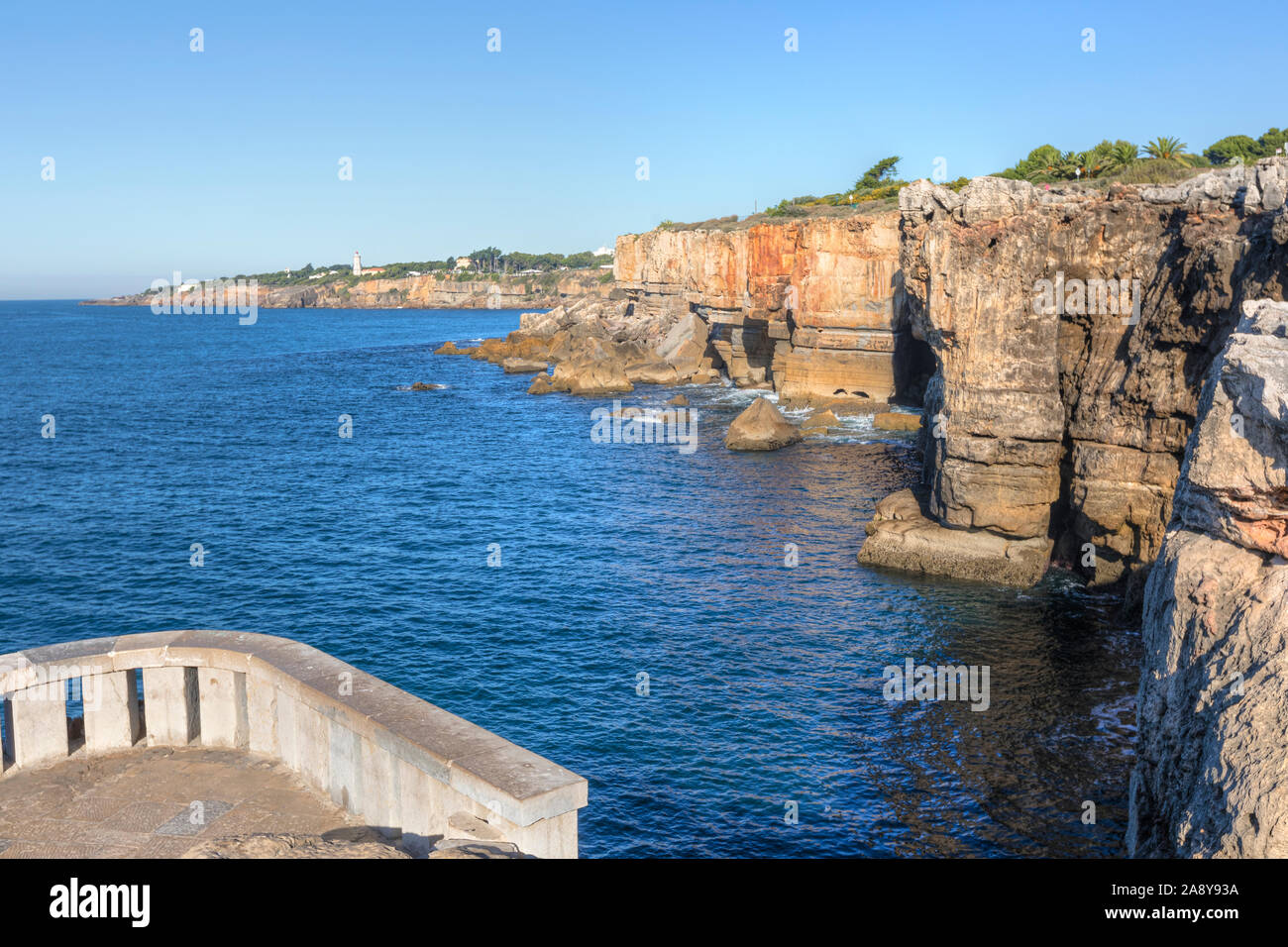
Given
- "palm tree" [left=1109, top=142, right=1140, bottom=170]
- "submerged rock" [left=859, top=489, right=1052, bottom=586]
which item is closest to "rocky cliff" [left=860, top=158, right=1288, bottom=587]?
"submerged rock" [left=859, top=489, right=1052, bottom=586]

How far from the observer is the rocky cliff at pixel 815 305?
2559 inches

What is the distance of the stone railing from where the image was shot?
8.67 metres

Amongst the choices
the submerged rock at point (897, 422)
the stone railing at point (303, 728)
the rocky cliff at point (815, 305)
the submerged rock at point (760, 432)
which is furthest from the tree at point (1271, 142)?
the stone railing at point (303, 728)

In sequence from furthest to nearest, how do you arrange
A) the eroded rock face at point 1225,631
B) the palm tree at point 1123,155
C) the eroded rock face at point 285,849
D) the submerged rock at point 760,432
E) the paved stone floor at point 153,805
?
the submerged rock at point 760,432
the palm tree at point 1123,155
the eroded rock face at point 1225,631
the paved stone floor at point 153,805
the eroded rock face at point 285,849

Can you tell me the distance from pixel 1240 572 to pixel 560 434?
55.5m

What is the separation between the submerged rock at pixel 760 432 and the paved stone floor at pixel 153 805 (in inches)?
1830

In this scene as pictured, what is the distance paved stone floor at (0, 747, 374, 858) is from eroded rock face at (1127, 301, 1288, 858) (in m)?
8.71

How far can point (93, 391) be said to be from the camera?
90.2 m

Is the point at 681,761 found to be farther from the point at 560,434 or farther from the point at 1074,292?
the point at 560,434

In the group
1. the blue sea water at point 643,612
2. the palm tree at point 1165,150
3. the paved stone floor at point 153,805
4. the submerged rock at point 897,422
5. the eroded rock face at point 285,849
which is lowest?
the blue sea water at point 643,612

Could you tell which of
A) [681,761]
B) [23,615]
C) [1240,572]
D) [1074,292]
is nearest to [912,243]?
[1074,292]

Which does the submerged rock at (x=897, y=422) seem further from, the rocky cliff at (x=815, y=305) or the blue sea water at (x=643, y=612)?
the rocky cliff at (x=815, y=305)

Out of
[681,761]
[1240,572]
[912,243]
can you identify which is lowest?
[681,761]

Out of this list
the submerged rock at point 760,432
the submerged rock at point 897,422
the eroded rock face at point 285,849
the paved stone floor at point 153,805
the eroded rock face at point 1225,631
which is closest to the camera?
the eroded rock face at point 285,849
